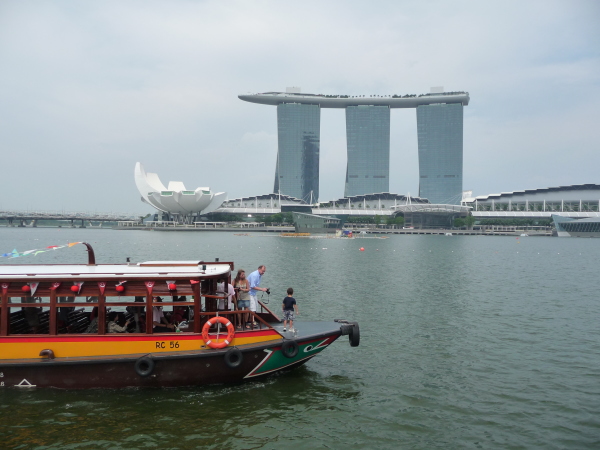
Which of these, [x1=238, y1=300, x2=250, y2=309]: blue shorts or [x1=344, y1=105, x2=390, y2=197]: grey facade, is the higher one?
[x1=344, y1=105, x2=390, y2=197]: grey facade

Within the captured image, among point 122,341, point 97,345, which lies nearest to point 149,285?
point 122,341

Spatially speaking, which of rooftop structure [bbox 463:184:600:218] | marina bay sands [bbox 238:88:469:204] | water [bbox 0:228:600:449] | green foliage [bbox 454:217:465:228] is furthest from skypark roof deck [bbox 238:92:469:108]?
water [bbox 0:228:600:449]

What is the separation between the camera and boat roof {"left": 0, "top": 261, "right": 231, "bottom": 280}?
8797 mm

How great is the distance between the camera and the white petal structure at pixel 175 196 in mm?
129875

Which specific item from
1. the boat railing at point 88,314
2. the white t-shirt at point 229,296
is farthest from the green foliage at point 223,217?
the white t-shirt at point 229,296

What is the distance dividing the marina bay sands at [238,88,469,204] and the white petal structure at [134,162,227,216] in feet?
167

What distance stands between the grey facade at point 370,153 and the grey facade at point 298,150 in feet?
47.0

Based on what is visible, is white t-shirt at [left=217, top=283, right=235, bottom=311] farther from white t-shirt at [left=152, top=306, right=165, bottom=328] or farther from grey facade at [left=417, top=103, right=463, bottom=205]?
grey facade at [left=417, top=103, right=463, bottom=205]

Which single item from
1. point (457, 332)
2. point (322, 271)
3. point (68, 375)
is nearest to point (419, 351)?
point (457, 332)

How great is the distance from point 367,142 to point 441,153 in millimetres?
27747

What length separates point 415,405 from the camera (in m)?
8.88

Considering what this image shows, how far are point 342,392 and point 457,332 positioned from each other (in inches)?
237

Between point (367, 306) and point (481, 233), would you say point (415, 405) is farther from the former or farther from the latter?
point (481, 233)

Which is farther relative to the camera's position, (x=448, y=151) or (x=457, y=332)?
(x=448, y=151)
